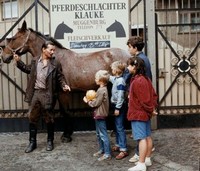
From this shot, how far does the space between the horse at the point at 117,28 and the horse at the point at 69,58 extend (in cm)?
45

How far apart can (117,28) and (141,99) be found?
102 inches

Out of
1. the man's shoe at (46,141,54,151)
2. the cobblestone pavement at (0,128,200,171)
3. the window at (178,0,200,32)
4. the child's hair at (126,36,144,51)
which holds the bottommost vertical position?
the cobblestone pavement at (0,128,200,171)

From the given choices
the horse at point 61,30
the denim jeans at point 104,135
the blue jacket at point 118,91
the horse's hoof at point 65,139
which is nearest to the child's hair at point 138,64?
the blue jacket at point 118,91

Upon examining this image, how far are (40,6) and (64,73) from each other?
1.50 metres

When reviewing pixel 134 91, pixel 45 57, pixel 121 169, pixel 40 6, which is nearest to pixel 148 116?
pixel 134 91

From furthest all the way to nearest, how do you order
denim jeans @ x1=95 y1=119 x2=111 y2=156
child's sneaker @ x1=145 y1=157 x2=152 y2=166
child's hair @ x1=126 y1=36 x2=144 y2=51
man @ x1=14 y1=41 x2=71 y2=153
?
man @ x1=14 y1=41 x2=71 y2=153, denim jeans @ x1=95 y1=119 x2=111 y2=156, child's hair @ x1=126 y1=36 x2=144 y2=51, child's sneaker @ x1=145 y1=157 x2=152 y2=166

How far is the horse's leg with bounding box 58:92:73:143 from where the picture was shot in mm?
7320

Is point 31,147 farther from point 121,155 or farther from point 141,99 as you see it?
point 141,99

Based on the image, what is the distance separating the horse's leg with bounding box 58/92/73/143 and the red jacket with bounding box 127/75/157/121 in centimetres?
196

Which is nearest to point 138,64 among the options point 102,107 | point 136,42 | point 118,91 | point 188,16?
point 136,42

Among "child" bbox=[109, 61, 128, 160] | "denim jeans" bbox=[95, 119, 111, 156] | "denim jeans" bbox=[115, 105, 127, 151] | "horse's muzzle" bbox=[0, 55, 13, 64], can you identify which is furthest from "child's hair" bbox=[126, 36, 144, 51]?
"horse's muzzle" bbox=[0, 55, 13, 64]

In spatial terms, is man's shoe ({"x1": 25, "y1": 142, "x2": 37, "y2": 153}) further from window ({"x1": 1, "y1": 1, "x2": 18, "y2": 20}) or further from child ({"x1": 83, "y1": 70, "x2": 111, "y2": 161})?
window ({"x1": 1, "y1": 1, "x2": 18, "y2": 20})

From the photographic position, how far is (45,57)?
6672 millimetres

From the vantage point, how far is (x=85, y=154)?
6652 millimetres
